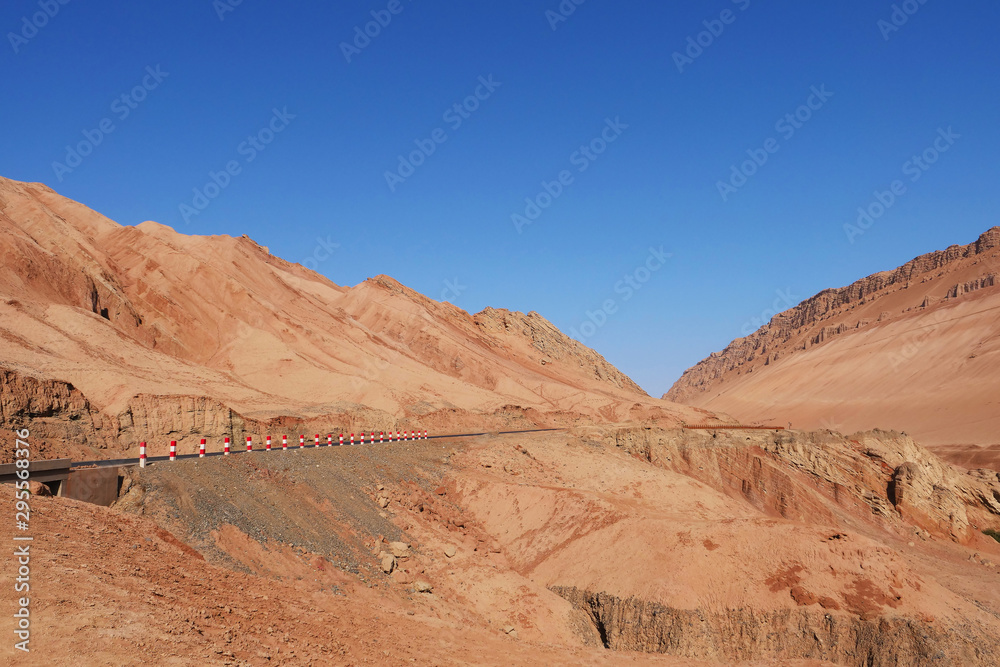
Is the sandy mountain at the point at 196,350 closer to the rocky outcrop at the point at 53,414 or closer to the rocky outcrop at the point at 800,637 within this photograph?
the rocky outcrop at the point at 53,414

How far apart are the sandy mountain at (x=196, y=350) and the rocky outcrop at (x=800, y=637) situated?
16207mm

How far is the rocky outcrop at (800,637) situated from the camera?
15.4 meters

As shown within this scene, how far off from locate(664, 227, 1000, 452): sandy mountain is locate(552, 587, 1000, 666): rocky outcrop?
64.5 m

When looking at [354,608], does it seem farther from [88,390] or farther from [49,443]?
[88,390]

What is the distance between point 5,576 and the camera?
22.9 ft

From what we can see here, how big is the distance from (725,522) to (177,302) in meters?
43.0

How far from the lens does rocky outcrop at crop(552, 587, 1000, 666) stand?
15.4m

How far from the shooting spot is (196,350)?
47.9 meters

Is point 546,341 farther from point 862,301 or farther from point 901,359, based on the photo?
point 862,301

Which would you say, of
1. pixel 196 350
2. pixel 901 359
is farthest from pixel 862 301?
pixel 196 350

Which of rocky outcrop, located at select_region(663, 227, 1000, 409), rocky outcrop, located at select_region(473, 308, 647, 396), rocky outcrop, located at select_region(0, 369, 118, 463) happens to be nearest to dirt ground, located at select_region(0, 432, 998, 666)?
rocky outcrop, located at select_region(0, 369, 118, 463)

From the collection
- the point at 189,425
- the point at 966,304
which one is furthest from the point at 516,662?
the point at 966,304

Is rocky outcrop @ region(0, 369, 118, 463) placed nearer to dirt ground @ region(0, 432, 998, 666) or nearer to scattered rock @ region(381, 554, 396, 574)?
dirt ground @ region(0, 432, 998, 666)

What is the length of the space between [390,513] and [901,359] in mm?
115279
